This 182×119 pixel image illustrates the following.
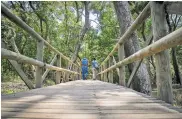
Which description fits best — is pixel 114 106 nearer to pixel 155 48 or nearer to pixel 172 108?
pixel 172 108

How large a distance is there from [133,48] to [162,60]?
135 inches

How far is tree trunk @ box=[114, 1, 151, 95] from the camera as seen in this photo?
536cm

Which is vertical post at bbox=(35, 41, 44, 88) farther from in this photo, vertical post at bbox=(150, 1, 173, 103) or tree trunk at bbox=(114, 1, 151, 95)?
vertical post at bbox=(150, 1, 173, 103)

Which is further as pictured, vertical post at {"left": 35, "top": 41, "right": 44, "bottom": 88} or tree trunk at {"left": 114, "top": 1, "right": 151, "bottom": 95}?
tree trunk at {"left": 114, "top": 1, "right": 151, "bottom": 95}

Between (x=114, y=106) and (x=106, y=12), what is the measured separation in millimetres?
16750

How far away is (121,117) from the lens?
1560 millimetres

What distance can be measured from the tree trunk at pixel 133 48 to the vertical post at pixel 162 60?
3.14 m

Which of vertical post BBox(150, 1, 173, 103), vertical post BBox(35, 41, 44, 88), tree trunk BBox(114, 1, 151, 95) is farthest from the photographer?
tree trunk BBox(114, 1, 151, 95)

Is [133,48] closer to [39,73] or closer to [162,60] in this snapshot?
[39,73]

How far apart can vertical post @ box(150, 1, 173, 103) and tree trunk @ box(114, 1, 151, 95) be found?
3144 millimetres

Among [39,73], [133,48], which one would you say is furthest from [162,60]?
[133,48]

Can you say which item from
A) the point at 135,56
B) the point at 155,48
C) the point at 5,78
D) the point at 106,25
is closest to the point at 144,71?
the point at 135,56

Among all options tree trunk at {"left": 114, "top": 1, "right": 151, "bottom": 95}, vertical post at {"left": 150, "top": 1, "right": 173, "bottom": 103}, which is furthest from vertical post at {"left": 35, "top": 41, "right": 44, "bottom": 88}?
vertical post at {"left": 150, "top": 1, "right": 173, "bottom": 103}

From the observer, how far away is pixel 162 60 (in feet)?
7.19
